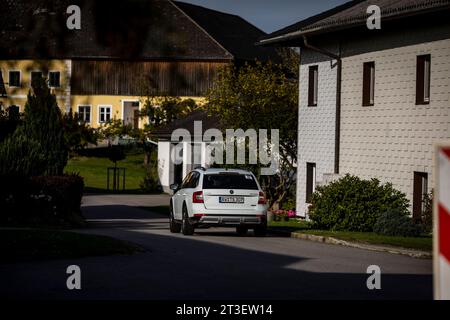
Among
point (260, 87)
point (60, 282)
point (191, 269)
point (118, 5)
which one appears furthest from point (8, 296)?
point (260, 87)

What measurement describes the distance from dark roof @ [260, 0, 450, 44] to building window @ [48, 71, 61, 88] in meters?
19.1

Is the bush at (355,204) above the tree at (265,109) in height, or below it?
below

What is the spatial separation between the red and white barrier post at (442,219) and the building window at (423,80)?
23764mm

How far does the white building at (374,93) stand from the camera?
2838 cm

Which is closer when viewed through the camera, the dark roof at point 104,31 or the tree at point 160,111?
the dark roof at point 104,31

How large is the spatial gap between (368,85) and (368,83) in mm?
58

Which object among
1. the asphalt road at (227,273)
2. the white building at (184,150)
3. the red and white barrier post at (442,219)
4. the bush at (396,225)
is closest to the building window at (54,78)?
the red and white barrier post at (442,219)

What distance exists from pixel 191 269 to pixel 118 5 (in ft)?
30.0

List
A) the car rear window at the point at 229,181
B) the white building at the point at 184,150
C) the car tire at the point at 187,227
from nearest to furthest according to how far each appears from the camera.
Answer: the car rear window at the point at 229,181 < the car tire at the point at 187,227 < the white building at the point at 184,150

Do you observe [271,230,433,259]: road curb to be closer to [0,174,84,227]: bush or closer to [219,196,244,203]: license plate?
[219,196,244,203]: license plate

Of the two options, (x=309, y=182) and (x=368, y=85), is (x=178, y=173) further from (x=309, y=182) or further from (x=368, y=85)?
(x=368, y=85)

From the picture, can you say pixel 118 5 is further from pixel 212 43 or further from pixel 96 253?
pixel 212 43

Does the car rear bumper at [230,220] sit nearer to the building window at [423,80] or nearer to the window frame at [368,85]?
the building window at [423,80]

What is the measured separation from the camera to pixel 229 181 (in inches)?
1064
